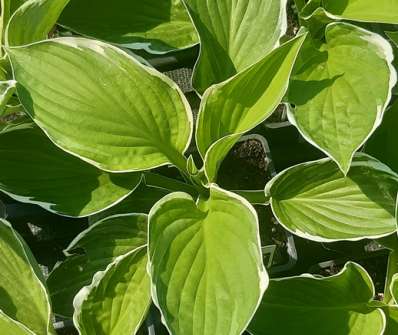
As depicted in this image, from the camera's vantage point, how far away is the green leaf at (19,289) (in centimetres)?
89

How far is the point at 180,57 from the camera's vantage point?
1.18m

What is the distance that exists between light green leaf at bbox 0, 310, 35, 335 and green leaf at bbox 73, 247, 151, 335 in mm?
64

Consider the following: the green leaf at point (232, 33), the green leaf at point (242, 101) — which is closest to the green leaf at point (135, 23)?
the green leaf at point (232, 33)

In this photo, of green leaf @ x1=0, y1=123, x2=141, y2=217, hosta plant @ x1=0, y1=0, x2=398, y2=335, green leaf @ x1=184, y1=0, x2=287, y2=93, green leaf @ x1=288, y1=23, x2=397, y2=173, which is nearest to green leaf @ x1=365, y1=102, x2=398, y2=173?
hosta plant @ x1=0, y1=0, x2=398, y2=335

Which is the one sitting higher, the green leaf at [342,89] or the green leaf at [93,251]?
the green leaf at [342,89]

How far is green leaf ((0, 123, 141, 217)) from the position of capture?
924 millimetres

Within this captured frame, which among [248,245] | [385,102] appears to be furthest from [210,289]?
[385,102]

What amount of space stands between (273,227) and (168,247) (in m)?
0.37

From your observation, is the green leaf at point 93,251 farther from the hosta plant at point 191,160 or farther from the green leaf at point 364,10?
the green leaf at point 364,10

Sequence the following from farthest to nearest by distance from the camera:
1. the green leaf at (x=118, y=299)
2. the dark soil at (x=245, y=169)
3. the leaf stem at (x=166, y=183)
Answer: the dark soil at (x=245, y=169) → the leaf stem at (x=166, y=183) → the green leaf at (x=118, y=299)

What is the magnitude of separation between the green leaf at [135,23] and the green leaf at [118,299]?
1.03 ft

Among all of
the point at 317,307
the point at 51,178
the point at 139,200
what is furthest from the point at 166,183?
the point at 317,307

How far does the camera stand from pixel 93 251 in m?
0.97

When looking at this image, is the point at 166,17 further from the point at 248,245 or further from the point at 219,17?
the point at 248,245
